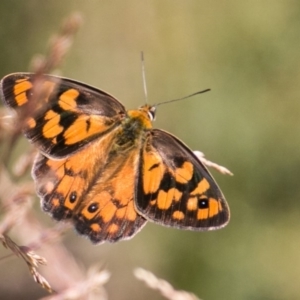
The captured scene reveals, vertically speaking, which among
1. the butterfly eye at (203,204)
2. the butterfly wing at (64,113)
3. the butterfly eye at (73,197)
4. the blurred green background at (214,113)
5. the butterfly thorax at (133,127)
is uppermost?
the butterfly wing at (64,113)

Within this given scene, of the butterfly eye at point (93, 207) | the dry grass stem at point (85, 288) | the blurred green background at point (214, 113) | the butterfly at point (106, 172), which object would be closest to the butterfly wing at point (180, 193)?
the butterfly at point (106, 172)

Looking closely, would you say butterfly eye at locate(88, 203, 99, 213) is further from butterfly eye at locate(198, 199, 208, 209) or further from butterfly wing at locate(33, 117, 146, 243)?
butterfly eye at locate(198, 199, 208, 209)

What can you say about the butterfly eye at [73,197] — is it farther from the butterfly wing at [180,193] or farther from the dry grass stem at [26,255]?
the dry grass stem at [26,255]

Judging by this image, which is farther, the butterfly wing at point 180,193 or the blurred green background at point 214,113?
the blurred green background at point 214,113

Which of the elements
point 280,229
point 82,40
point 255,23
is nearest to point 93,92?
point 280,229

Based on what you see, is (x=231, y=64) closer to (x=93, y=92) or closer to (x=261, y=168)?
(x=261, y=168)

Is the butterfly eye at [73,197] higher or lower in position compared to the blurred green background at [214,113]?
higher

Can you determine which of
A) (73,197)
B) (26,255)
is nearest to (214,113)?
(73,197)
